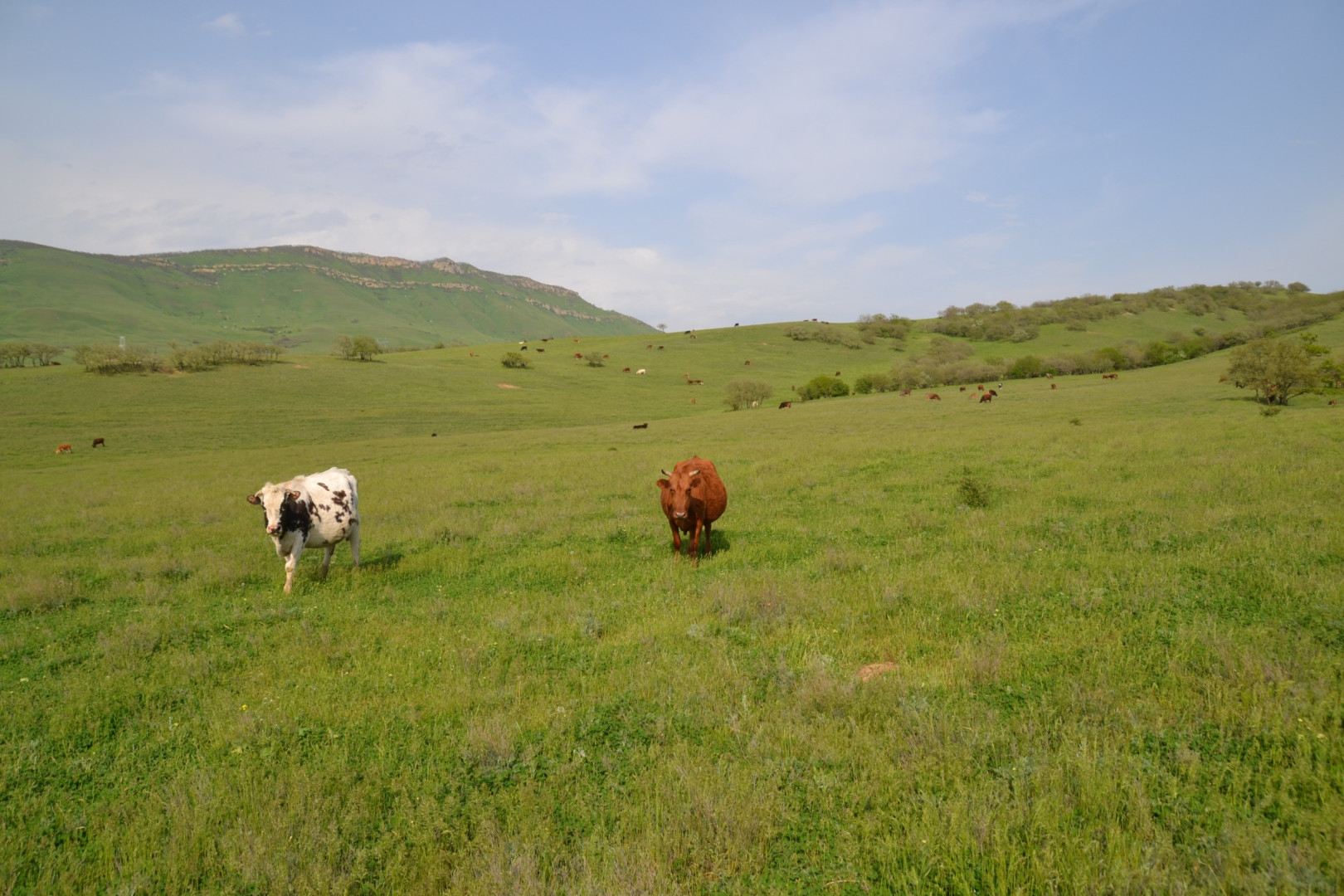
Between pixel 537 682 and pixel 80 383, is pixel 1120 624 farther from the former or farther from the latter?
pixel 80 383

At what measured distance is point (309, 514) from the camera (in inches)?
424

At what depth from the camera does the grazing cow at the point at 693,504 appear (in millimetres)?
10766

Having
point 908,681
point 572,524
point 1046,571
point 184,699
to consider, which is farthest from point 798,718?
point 572,524

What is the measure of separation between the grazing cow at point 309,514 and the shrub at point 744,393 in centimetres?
5500

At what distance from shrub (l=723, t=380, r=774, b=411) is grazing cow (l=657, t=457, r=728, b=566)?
5351cm

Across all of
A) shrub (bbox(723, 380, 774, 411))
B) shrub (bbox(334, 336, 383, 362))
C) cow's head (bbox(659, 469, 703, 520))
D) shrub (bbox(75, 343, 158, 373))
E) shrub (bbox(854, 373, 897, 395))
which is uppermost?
shrub (bbox(334, 336, 383, 362))

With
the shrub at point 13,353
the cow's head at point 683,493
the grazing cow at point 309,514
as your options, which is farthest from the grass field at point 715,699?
the shrub at point 13,353

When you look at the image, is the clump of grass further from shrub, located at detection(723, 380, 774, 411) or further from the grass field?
shrub, located at detection(723, 380, 774, 411)

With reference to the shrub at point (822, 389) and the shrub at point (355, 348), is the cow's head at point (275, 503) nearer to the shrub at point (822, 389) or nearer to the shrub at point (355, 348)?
the shrub at point (822, 389)

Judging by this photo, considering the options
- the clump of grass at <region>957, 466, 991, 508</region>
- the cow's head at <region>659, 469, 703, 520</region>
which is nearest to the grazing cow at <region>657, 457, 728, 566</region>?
the cow's head at <region>659, 469, 703, 520</region>

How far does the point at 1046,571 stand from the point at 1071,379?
69.4m

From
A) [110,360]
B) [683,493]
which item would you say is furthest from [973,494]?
[110,360]

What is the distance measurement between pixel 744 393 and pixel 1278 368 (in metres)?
42.4

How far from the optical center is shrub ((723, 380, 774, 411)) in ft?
214
